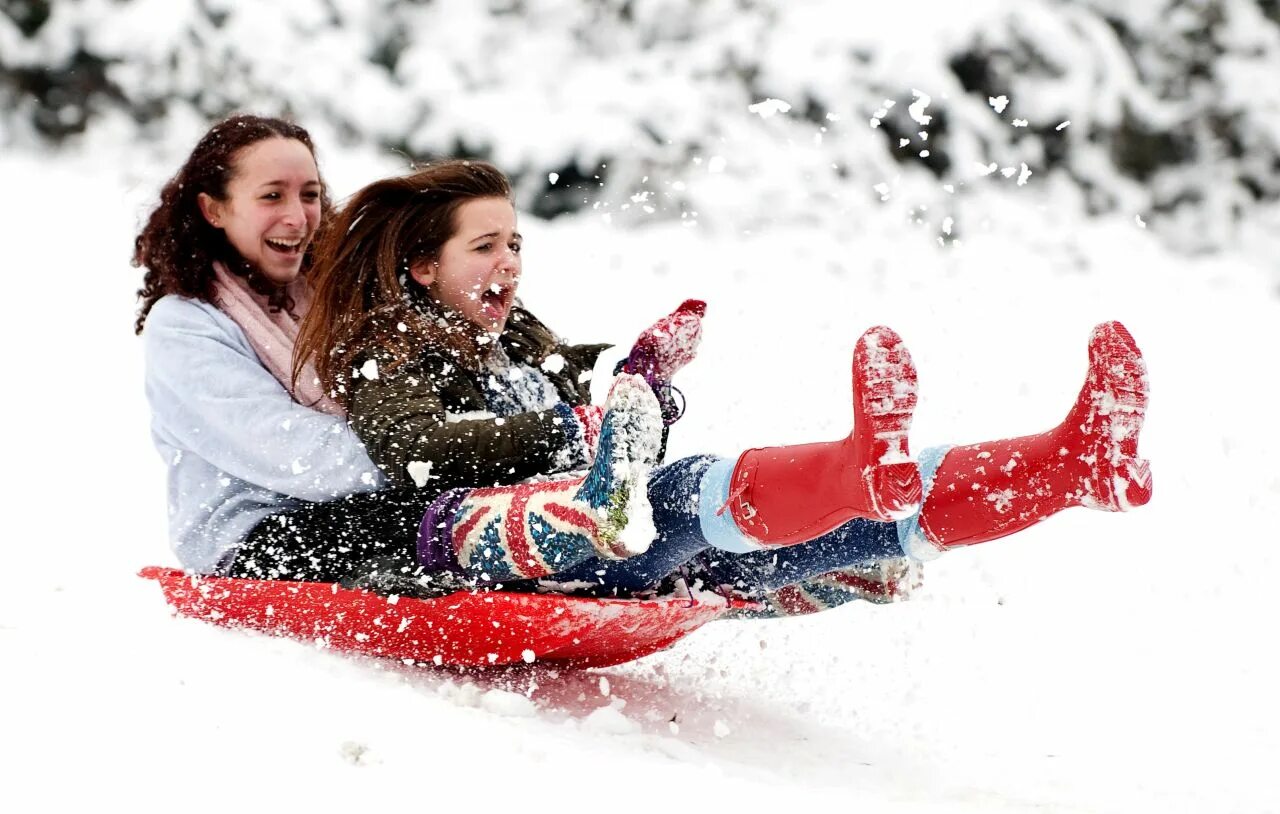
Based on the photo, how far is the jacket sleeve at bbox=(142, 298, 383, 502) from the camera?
5.98 feet

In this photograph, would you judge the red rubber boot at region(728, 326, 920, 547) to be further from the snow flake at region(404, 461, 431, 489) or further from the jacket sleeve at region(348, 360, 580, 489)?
the snow flake at region(404, 461, 431, 489)

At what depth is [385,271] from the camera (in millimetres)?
1893

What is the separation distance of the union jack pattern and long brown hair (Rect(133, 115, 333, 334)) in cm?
58

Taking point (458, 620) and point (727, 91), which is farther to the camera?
point (727, 91)

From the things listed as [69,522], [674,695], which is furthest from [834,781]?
[69,522]

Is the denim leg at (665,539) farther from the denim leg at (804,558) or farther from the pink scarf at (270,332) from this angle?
the pink scarf at (270,332)

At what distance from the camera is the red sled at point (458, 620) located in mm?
1683

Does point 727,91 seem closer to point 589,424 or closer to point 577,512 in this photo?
point 589,424

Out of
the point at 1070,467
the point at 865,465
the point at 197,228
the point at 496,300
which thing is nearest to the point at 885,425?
the point at 865,465

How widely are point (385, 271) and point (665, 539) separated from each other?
0.58m

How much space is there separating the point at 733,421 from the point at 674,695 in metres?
1.08

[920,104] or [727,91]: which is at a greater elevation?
[727,91]

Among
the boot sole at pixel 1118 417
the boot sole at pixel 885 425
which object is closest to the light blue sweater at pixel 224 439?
the boot sole at pixel 885 425

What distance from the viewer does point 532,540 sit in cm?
164
